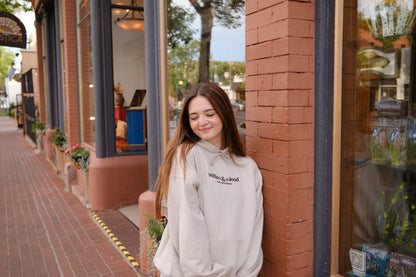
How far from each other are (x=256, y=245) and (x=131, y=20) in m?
5.19

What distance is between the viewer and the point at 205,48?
409 centimetres

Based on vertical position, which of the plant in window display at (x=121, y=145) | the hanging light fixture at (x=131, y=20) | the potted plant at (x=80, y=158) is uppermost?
the hanging light fixture at (x=131, y=20)

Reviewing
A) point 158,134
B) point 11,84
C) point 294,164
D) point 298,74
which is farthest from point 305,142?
point 11,84

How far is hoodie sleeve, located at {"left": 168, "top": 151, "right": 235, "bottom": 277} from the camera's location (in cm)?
189

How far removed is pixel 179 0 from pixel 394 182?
2.95 metres

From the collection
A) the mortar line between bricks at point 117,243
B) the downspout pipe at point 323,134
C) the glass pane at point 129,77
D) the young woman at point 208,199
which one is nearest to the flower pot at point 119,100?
the glass pane at point 129,77

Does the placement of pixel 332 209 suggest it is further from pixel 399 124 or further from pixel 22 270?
pixel 22 270

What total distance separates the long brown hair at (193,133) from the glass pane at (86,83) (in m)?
5.00

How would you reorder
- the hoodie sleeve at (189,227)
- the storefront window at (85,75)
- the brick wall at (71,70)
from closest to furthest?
the hoodie sleeve at (189,227), the storefront window at (85,75), the brick wall at (71,70)

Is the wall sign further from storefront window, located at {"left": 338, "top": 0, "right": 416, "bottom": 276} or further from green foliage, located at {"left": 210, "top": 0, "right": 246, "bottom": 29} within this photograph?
storefront window, located at {"left": 338, "top": 0, "right": 416, "bottom": 276}

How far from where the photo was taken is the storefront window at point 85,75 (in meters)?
6.94

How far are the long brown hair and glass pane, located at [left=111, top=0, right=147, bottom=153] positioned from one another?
454 centimetres

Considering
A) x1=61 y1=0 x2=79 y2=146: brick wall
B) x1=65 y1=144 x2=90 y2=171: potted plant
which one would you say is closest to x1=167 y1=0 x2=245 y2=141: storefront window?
x1=65 y1=144 x2=90 y2=171: potted plant

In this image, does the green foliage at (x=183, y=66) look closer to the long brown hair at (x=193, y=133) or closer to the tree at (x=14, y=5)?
the long brown hair at (x=193, y=133)
